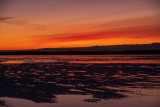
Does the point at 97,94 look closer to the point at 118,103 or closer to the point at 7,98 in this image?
the point at 118,103

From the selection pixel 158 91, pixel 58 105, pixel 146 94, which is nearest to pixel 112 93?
pixel 146 94

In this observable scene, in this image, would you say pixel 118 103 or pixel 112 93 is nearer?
pixel 118 103

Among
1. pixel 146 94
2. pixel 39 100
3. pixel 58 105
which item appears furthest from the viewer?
pixel 146 94

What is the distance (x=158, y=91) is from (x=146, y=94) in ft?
3.84

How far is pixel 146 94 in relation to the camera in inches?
478

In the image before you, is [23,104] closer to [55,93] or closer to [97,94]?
[55,93]

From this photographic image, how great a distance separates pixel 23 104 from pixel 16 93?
107 inches

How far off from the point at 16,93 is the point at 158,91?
876cm

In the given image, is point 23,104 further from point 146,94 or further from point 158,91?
point 158,91

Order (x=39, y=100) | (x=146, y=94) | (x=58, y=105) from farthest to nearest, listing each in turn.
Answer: (x=146, y=94), (x=39, y=100), (x=58, y=105)

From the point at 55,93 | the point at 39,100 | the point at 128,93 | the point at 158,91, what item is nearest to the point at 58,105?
the point at 39,100

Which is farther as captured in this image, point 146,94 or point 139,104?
point 146,94

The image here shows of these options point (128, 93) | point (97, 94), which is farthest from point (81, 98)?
point (128, 93)

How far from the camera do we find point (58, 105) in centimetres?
1012
